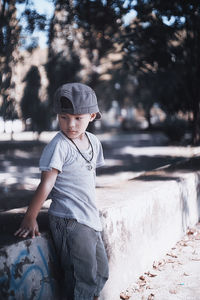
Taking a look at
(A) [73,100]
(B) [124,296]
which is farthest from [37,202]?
(B) [124,296]

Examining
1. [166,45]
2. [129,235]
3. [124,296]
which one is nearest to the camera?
[124,296]

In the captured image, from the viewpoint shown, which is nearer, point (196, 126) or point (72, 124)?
point (72, 124)

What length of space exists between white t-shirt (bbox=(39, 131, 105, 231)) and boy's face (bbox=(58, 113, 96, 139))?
0.04m

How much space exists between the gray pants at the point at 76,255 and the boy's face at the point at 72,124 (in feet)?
1.66

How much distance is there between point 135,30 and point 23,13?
2.68 metres

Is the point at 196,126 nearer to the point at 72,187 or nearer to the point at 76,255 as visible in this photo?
the point at 72,187

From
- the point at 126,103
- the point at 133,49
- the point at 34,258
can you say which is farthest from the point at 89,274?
the point at 126,103

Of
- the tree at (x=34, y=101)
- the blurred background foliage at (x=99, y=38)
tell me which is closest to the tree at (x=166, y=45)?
the blurred background foliage at (x=99, y=38)

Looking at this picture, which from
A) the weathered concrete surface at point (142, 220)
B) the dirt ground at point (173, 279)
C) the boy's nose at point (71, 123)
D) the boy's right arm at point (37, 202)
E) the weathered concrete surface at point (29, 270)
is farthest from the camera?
the dirt ground at point (173, 279)

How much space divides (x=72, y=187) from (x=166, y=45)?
17.1 feet

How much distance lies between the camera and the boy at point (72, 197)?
1895 mm

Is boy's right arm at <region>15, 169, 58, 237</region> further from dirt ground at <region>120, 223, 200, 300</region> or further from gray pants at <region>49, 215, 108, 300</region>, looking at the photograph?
dirt ground at <region>120, 223, 200, 300</region>

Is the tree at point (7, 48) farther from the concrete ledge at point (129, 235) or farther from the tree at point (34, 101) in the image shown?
the tree at point (34, 101)

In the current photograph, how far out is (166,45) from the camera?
21.2 feet
